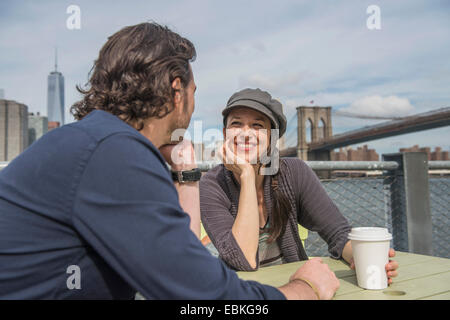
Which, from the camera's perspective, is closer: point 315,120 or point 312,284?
point 312,284

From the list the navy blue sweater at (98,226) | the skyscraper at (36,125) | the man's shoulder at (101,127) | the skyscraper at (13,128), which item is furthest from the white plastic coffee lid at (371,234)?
the skyscraper at (36,125)

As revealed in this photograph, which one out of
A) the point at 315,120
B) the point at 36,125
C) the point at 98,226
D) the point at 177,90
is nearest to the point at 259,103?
the point at 177,90

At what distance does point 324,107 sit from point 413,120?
16553mm

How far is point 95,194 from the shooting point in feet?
2.08

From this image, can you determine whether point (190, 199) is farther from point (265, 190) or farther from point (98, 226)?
point (98, 226)

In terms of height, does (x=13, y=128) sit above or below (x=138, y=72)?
above

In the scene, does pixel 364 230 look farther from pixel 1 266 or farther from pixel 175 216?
pixel 1 266

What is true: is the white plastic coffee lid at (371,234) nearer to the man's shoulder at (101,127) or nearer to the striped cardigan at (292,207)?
the striped cardigan at (292,207)

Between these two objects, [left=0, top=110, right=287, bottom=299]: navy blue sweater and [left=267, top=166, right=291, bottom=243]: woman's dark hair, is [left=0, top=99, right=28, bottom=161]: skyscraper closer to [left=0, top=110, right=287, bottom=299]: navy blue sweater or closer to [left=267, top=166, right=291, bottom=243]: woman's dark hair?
[left=267, top=166, right=291, bottom=243]: woman's dark hair

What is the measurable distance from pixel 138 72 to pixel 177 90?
0.11 metres

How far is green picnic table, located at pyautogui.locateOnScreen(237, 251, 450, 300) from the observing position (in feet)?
3.16

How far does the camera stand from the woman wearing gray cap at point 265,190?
1521 millimetres

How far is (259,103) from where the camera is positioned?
1585 millimetres

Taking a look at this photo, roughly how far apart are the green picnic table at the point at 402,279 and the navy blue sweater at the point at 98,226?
368 mm
